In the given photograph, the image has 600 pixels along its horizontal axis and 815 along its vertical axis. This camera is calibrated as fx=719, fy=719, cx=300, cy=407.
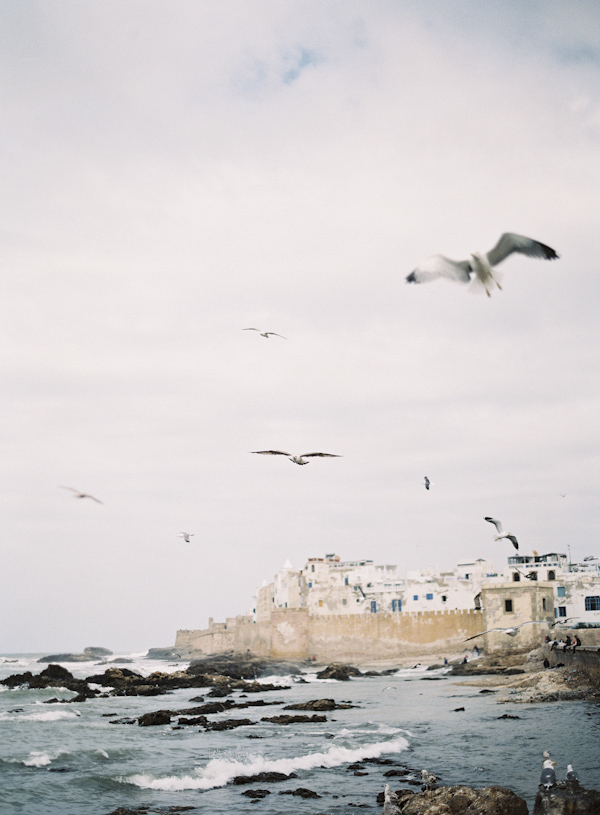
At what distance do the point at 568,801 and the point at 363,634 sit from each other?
57004 millimetres

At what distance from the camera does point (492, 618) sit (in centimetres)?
4997

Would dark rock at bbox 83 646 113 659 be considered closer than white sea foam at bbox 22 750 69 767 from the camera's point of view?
No

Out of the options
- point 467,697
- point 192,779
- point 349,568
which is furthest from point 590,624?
point 192,779

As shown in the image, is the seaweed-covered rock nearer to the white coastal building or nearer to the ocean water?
the ocean water

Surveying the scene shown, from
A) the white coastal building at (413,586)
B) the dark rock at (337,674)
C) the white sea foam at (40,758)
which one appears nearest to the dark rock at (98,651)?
the white coastal building at (413,586)

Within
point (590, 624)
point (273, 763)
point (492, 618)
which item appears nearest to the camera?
point (273, 763)

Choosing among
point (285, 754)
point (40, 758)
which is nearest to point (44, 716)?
point (40, 758)

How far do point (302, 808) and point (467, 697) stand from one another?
748 inches

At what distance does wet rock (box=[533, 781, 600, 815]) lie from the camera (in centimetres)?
1016

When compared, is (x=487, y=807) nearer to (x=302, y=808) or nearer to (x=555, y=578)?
(x=302, y=808)

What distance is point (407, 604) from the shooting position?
6512cm

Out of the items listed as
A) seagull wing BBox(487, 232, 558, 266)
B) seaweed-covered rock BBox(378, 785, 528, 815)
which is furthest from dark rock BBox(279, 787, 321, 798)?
seagull wing BBox(487, 232, 558, 266)

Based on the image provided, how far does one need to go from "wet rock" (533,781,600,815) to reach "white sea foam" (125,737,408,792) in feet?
26.7

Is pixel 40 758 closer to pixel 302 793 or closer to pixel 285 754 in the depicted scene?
pixel 285 754
